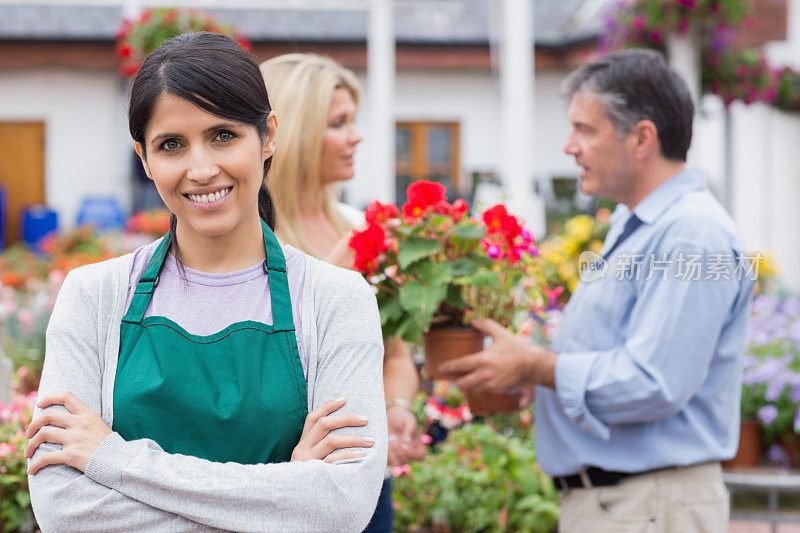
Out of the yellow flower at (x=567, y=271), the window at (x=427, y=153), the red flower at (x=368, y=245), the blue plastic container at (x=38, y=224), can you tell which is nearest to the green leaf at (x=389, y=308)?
the red flower at (x=368, y=245)

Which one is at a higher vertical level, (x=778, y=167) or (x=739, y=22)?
(x=739, y=22)

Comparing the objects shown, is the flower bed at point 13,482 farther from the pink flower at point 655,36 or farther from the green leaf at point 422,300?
the pink flower at point 655,36

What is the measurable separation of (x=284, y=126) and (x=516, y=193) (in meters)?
4.58

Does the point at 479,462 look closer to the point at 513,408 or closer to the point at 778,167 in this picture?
the point at 513,408

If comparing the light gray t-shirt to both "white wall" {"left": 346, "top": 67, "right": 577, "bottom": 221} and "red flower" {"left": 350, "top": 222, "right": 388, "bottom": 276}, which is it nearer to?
"red flower" {"left": 350, "top": 222, "right": 388, "bottom": 276}

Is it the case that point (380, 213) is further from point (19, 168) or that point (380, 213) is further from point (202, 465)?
point (19, 168)

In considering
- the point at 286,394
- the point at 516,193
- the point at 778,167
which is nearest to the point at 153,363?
the point at 286,394

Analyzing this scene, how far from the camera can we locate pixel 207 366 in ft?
4.99

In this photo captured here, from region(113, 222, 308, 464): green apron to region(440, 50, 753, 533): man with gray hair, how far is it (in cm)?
88

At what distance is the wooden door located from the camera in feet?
41.7

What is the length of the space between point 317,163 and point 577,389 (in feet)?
2.76

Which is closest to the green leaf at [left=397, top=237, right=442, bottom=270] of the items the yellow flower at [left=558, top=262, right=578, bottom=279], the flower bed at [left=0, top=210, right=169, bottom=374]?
the flower bed at [left=0, top=210, right=169, bottom=374]

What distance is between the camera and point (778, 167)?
Result: 35.2ft

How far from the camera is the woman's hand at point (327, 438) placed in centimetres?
152
